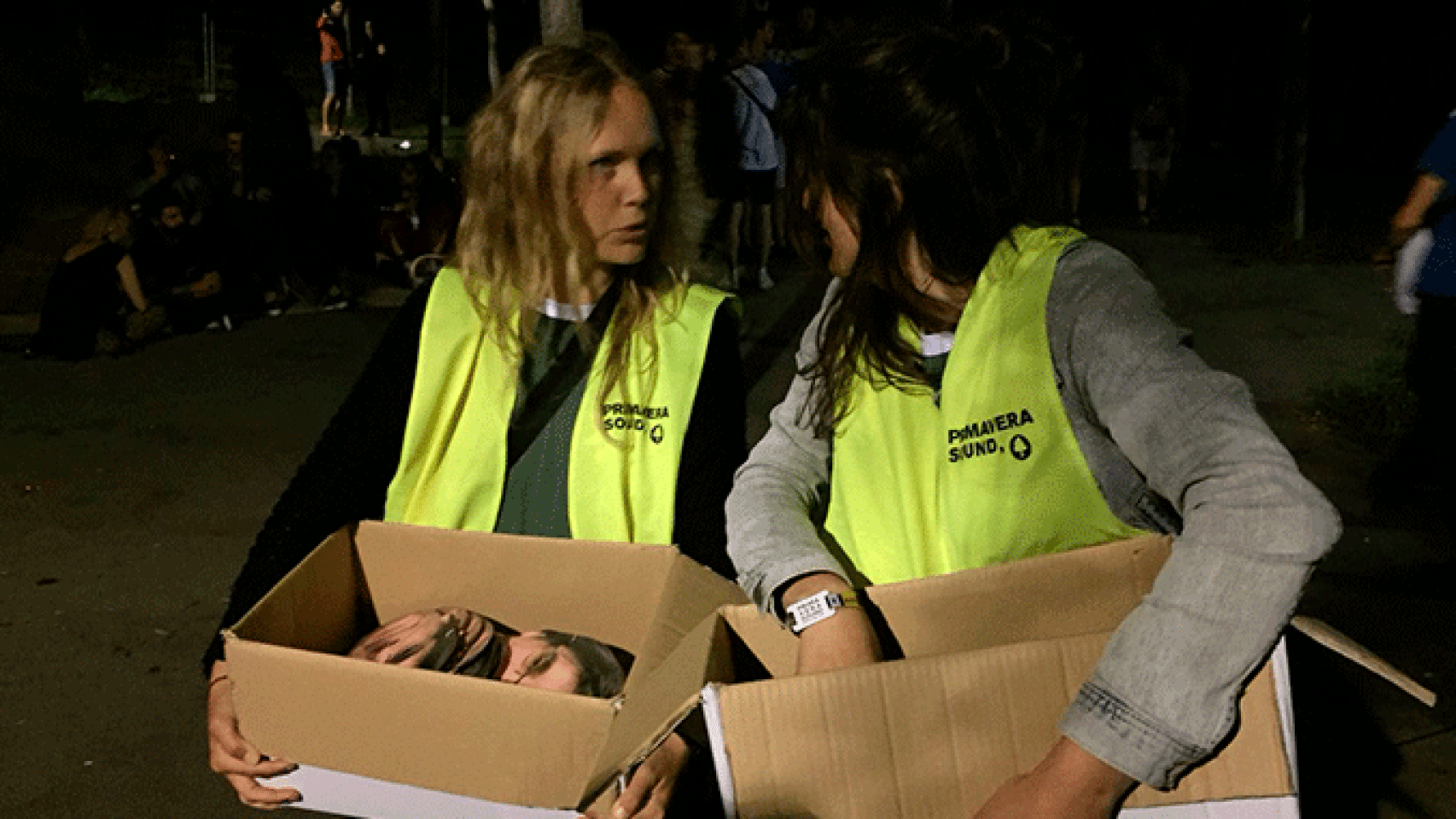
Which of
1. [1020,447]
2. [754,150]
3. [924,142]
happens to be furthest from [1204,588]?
[754,150]

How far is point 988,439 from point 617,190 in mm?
1106

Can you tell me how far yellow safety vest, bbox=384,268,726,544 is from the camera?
2.25 meters

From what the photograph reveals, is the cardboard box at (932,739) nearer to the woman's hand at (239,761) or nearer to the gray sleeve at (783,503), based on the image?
the gray sleeve at (783,503)

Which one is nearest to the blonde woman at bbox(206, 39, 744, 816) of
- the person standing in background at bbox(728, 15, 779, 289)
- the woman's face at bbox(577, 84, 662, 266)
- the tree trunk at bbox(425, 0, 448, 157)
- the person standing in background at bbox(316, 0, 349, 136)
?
the woman's face at bbox(577, 84, 662, 266)

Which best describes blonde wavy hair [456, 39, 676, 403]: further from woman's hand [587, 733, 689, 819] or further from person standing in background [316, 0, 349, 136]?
person standing in background [316, 0, 349, 136]

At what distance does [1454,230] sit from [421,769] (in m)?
4.19

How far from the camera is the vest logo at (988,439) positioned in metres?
1.50

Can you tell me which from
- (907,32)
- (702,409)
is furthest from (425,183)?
(907,32)

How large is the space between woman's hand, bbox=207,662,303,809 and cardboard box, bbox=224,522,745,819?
0.07 ft

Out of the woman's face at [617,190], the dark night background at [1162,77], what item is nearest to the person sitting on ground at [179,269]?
the dark night background at [1162,77]

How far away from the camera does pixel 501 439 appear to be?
2.27m

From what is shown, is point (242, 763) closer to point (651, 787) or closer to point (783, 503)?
point (651, 787)

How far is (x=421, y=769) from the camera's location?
5.08 feet

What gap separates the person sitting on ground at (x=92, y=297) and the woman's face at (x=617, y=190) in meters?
6.83
